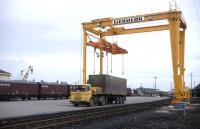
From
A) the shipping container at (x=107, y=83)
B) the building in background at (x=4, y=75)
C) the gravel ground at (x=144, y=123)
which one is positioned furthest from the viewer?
the building in background at (x=4, y=75)

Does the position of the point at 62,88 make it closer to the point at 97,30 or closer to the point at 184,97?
the point at 97,30

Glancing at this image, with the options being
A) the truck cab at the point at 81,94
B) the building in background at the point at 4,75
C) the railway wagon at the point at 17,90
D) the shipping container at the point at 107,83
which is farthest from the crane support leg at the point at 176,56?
the building in background at the point at 4,75

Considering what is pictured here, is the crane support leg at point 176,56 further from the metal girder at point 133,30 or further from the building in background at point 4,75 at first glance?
the building in background at point 4,75

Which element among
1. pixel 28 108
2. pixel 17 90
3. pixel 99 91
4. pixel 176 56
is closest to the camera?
pixel 28 108

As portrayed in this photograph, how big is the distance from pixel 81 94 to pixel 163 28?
33.1 feet

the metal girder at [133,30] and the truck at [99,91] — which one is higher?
the metal girder at [133,30]

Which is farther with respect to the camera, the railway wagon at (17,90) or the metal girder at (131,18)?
the railway wagon at (17,90)

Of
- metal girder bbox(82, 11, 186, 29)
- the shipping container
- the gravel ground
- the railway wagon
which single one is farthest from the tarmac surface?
the railway wagon

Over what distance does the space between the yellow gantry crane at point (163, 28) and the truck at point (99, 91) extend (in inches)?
56.7

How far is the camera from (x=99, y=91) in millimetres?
34250

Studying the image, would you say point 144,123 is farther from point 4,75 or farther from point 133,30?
point 4,75

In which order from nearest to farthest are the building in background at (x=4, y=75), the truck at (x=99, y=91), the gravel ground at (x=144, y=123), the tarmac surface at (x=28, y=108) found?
the gravel ground at (x=144, y=123), the tarmac surface at (x=28, y=108), the truck at (x=99, y=91), the building in background at (x=4, y=75)

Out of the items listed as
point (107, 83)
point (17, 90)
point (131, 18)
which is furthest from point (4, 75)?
point (131, 18)

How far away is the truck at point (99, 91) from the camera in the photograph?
32.2m
